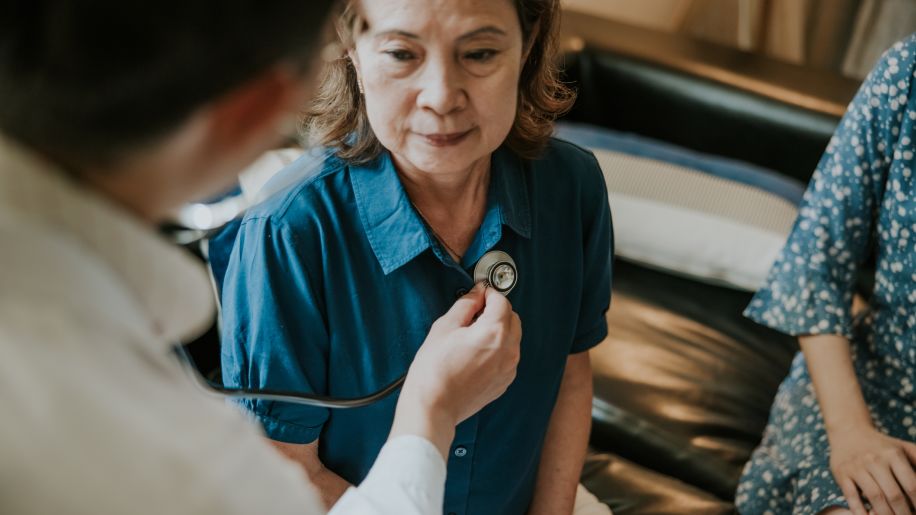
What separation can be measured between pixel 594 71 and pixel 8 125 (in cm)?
213

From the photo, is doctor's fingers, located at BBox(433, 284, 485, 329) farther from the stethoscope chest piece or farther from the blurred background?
the blurred background

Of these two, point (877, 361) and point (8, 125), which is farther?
point (877, 361)

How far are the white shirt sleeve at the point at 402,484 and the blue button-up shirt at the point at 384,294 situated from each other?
29cm

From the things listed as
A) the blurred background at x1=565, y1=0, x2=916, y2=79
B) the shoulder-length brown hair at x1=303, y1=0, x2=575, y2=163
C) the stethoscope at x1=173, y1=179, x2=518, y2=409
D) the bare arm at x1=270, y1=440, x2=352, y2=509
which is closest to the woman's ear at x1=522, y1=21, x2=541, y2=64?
the shoulder-length brown hair at x1=303, y1=0, x2=575, y2=163

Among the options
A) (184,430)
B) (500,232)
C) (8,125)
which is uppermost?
(8,125)

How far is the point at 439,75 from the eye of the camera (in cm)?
103

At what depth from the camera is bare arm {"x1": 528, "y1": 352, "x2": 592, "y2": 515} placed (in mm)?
1350

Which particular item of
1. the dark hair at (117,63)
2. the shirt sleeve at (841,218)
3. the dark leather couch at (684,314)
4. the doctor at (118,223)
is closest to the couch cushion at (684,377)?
the dark leather couch at (684,314)

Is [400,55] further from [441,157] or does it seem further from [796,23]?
[796,23]

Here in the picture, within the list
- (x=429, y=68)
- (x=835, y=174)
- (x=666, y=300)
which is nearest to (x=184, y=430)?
(x=429, y=68)

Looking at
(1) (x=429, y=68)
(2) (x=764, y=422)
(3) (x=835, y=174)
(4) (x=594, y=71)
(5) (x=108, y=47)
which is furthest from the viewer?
(4) (x=594, y=71)

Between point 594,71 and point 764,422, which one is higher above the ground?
point 594,71

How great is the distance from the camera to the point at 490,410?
3.94 feet

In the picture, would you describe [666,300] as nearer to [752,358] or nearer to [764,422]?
[752,358]
